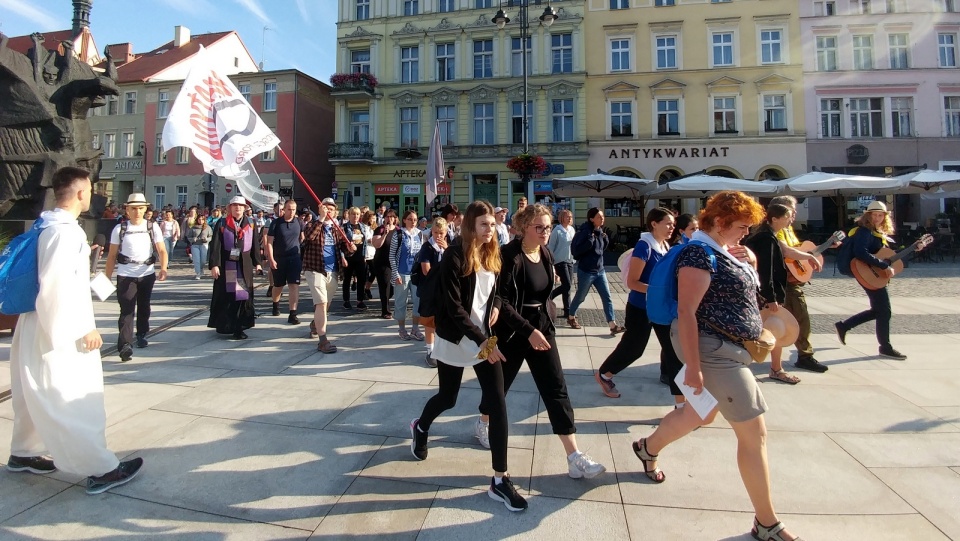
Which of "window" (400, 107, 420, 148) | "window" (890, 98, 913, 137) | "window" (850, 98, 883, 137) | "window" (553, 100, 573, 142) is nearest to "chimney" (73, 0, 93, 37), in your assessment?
"window" (400, 107, 420, 148)

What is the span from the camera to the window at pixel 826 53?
26.3 meters

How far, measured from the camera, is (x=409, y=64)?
30125 millimetres

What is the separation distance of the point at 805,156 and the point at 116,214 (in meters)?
30.5

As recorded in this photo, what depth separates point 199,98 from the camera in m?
7.14

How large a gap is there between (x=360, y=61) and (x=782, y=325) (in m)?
31.6

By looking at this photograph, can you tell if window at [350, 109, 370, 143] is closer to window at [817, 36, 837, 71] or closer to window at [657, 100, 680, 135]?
window at [657, 100, 680, 135]

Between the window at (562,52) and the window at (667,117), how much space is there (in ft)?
17.4

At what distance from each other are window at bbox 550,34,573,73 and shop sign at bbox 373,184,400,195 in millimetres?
11118

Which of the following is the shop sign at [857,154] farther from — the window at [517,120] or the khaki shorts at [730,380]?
the khaki shorts at [730,380]

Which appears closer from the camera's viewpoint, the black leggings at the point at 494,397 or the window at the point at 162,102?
the black leggings at the point at 494,397

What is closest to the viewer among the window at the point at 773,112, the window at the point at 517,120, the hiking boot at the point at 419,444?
the hiking boot at the point at 419,444

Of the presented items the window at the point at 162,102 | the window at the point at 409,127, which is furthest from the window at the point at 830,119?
the window at the point at 162,102

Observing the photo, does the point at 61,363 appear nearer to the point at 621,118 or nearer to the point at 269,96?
the point at 621,118

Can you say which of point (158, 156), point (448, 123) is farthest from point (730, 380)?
point (158, 156)
